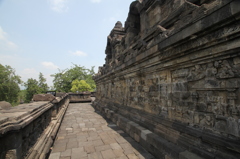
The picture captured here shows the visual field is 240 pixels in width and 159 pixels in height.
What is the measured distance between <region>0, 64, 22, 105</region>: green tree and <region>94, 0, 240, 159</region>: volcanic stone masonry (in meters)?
33.5

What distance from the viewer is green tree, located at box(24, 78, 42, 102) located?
113 ft

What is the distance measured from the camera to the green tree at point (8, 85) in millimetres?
27156

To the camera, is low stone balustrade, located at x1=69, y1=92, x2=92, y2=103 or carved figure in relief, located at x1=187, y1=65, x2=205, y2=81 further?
low stone balustrade, located at x1=69, y1=92, x2=92, y2=103

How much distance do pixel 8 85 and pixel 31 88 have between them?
6891mm

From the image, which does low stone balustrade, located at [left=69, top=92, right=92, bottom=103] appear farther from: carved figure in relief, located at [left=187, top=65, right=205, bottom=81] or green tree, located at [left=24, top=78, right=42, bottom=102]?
green tree, located at [left=24, top=78, right=42, bottom=102]

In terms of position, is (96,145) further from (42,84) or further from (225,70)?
(42,84)

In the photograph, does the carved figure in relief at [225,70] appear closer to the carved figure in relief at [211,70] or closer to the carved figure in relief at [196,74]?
the carved figure in relief at [211,70]

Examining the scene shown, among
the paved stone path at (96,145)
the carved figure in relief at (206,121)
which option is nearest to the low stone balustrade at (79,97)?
the paved stone path at (96,145)

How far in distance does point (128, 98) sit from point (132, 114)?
0.82m

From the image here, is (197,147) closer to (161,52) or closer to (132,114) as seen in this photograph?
(161,52)

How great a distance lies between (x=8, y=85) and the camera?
2758 cm

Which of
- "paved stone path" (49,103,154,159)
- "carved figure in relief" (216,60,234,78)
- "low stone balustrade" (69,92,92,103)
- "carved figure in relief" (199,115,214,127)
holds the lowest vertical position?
"paved stone path" (49,103,154,159)

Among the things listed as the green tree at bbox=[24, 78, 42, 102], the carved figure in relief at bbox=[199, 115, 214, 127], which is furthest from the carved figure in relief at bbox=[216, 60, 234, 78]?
the green tree at bbox=[24, 78, 42, 102]

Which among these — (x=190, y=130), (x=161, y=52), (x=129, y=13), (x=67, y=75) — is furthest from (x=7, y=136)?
(x=67, y=75)
